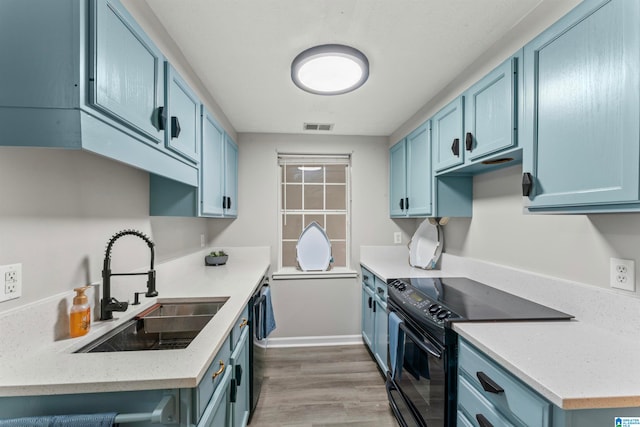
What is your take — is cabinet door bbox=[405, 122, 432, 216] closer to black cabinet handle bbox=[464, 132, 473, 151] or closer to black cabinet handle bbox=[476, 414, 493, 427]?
black cabinet handle bbox=[464, 132, 473, 151]

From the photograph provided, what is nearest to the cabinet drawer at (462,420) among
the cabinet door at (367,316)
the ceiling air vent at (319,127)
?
the cabinet door at (367,316)

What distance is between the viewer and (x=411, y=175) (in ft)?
8.27

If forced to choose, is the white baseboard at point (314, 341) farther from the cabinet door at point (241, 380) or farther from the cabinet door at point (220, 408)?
the cabinet door at point (220, 408)

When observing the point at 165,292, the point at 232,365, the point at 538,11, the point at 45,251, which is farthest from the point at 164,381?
the point at 538,11

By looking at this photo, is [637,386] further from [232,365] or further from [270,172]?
[270,172]

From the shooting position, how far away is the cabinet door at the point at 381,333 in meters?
2.21

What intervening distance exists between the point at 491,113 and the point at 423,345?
4.19ft

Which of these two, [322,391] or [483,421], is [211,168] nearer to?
[322,391]

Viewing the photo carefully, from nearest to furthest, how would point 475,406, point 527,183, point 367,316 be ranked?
point 475,406
point 527,183
point 367,316

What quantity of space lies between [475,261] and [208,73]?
2287 millimetres

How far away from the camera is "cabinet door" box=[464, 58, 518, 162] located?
1.33m

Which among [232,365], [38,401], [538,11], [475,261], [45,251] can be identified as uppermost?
[538,11]

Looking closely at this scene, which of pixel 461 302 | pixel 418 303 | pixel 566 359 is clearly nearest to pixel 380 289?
pixel 418 303

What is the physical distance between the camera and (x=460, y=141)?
1.76 meters
